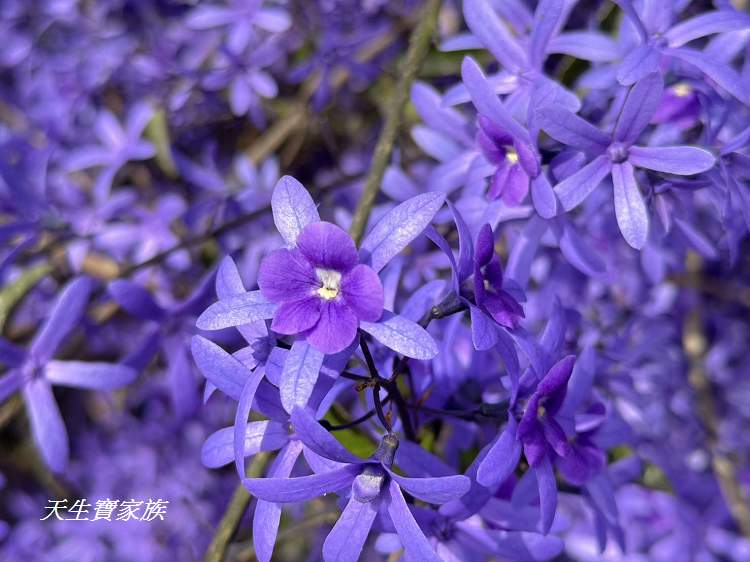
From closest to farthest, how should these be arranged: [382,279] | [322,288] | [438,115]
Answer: [322,288]
[382,279]
[438,115]

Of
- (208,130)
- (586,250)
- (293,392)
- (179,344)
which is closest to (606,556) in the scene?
(586,250)

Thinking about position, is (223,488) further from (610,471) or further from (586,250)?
(586,250)

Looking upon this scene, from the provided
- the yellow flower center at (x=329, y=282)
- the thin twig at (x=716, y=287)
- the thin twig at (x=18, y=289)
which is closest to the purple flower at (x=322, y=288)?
the yellow flower center at (x=329, y=282)

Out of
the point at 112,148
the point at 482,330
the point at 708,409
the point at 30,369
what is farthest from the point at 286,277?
the point at 708,409

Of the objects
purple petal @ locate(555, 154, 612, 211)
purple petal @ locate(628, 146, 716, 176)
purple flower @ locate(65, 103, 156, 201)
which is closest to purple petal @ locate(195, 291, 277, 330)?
purple petal @ locate(555, 154, 612, 211)

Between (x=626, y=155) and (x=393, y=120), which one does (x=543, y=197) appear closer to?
(x=626, y=155)

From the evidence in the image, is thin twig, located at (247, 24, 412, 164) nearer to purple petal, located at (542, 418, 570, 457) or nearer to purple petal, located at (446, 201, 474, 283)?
purple petal, located at (446, 201, 474, 283)

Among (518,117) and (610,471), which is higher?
(518,117)
